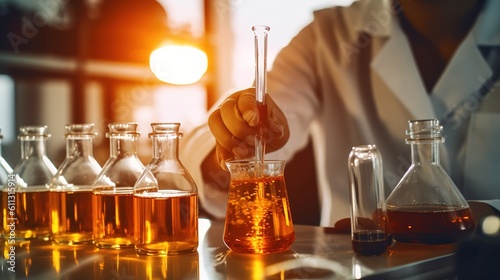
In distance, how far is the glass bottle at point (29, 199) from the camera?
0.91 metres

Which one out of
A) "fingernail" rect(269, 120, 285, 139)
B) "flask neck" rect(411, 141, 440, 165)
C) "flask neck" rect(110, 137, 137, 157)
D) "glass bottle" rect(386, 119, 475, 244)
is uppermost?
"fingernail" rect(269, 120, 285, 139)

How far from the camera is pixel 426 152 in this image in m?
0.81

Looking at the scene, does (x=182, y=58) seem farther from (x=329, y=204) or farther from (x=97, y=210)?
(x=97, y=210)

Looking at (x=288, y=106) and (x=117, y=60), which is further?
(x=117, y=60)

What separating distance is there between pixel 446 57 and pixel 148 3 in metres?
2.06

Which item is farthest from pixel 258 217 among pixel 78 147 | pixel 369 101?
pixel 369 101

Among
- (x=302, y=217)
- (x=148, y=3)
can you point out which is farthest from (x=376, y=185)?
(x=148, y=3)

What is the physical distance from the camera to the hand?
Answer: 2.86 feet

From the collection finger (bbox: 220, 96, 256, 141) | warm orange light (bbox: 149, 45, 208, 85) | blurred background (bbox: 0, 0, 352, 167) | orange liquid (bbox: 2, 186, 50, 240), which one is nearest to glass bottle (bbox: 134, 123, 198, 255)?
finger (bbox: 220, 96, 256, 141)

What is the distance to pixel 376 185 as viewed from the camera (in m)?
0.72

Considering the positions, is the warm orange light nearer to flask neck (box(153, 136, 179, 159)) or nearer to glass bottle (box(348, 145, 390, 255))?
flask neck (box(153, 136, 179, 159))

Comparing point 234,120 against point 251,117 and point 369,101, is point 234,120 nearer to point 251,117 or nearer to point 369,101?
point 251,117

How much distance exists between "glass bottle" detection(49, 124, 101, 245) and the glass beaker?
0.28 meters

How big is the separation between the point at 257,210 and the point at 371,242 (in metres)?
0.16
